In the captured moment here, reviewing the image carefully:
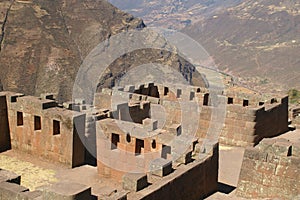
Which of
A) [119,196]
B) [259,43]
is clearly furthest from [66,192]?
[259,43]

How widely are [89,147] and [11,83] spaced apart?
202ft

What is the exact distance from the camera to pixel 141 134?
1603 centimetres

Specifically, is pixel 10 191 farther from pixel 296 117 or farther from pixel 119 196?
pixel 296 117

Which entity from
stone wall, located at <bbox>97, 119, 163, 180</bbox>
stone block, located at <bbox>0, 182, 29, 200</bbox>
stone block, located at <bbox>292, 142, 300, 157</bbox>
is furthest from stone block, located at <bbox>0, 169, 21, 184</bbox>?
stone block, located at <bbox>292, 142, 300, 157</bbox>

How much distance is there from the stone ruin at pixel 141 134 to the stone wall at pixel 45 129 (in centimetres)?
4

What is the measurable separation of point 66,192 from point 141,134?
18.7 feet

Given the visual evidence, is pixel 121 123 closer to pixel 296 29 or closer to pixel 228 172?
pixel 228 172

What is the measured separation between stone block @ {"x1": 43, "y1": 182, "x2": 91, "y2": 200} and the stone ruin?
38mm

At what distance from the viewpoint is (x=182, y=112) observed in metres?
23.1

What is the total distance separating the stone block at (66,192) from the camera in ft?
34.6

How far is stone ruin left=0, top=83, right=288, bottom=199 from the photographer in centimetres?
1412

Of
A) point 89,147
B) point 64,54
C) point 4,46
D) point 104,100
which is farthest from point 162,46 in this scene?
point 89,147

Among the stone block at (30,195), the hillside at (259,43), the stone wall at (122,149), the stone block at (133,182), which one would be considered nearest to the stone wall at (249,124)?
the stone wall at (122,149)

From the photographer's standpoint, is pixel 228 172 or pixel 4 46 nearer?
pixel 228 172
